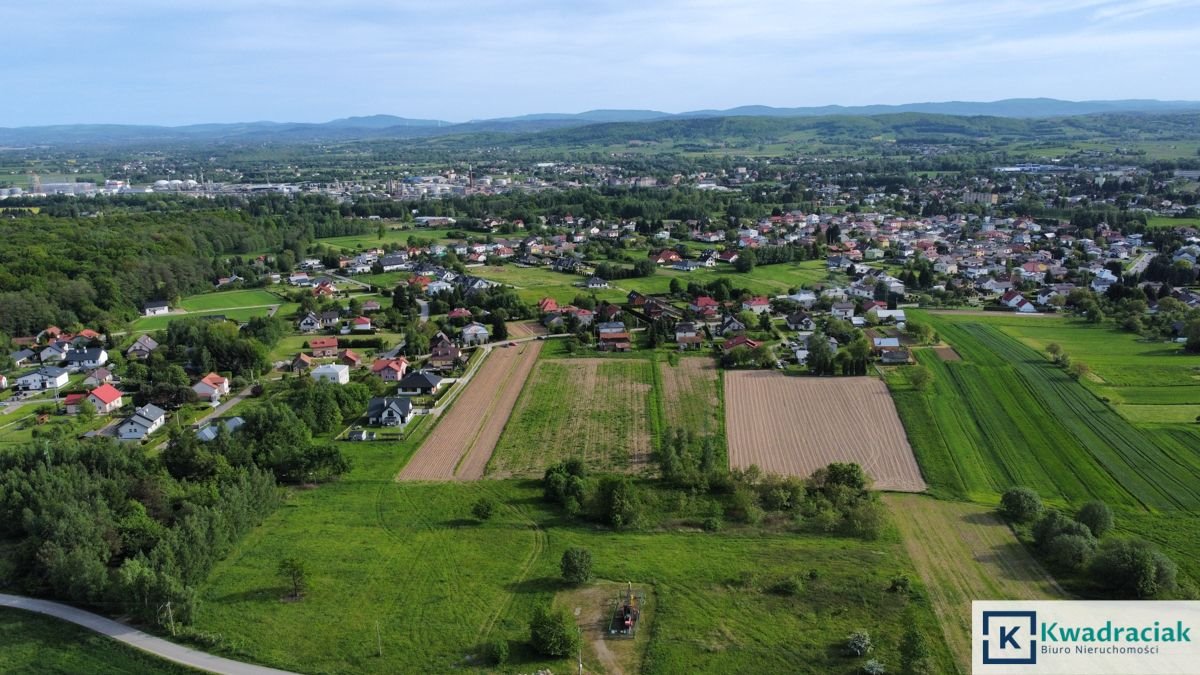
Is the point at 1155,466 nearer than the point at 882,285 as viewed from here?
Yes

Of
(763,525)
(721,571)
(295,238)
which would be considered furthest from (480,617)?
(295,238)

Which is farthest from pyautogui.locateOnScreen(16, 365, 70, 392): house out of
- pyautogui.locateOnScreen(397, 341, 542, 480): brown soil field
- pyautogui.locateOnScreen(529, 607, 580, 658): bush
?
pyautogui.locateOnScreen(529, 607, 580, 658): bush

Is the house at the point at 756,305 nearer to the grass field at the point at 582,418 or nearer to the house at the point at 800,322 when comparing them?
the house at the point at 800,322

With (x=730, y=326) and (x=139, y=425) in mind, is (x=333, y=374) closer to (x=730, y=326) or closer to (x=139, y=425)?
(x=139, y=425)

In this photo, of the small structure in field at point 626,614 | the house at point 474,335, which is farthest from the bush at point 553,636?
the house at point 474,335

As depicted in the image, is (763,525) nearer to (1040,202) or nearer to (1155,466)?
(1155,466)

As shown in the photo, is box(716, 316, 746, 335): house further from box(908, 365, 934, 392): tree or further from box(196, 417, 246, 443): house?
box(196, 417, 246, 443): house
